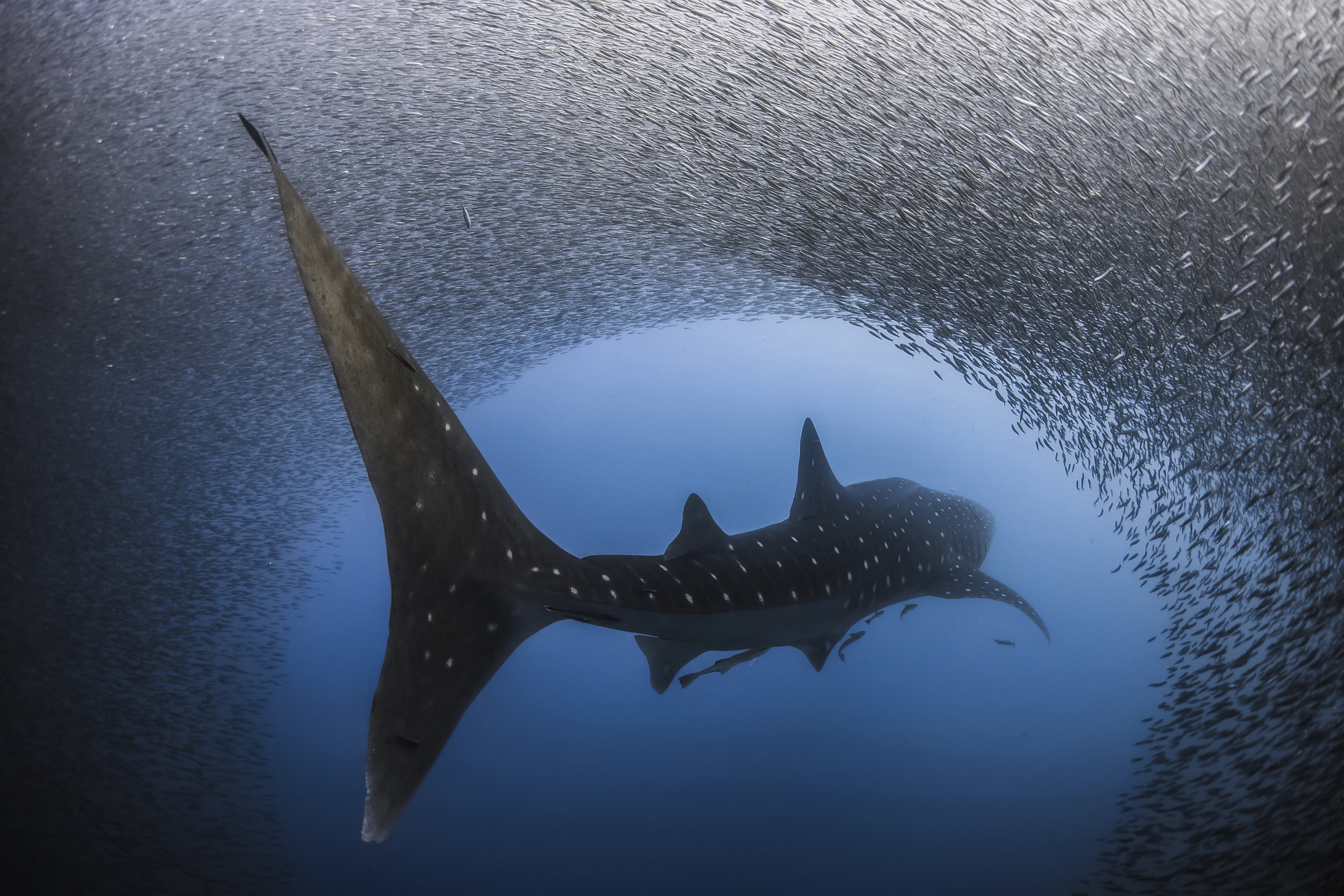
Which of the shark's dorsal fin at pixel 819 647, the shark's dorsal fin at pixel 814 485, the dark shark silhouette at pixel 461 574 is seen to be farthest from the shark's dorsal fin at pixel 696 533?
the shark's dorsal fin at pixel 819 647

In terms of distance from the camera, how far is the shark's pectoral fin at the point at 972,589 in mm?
4566

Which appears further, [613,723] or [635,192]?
[613,723]

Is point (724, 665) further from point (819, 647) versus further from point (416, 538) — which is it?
point (416, 538)

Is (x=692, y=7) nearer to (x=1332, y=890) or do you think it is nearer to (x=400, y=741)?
(x=400, y=741)

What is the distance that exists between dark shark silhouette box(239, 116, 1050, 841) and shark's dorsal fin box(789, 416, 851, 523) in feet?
0.76

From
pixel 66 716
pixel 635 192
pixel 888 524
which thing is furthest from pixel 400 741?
pixel 66 716

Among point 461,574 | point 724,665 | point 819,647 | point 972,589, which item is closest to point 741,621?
point 724,665

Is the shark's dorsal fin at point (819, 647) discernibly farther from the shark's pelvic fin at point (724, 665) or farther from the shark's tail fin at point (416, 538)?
the shark's tail fin at point (416, 538)

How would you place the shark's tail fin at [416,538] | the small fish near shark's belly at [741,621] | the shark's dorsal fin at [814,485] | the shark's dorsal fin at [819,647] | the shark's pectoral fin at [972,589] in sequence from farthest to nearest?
the shark's pectoral fin at [972,589], the shark's dorsal fin at [814,485], the shark's dorsal fin at [819,647], the small fish near shark's belly at [741,621], the shark's tail fin at [416,538]

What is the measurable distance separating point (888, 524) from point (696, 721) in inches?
171

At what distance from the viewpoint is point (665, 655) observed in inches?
113

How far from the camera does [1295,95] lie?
3.22 meters

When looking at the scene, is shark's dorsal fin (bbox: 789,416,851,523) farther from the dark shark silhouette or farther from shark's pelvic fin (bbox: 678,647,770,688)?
shark's pelvic fin (bbox: 678,647,770,688)

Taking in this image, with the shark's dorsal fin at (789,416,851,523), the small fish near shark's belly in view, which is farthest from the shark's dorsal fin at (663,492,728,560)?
the shark's dorsal fin at (789,416,851,523)
